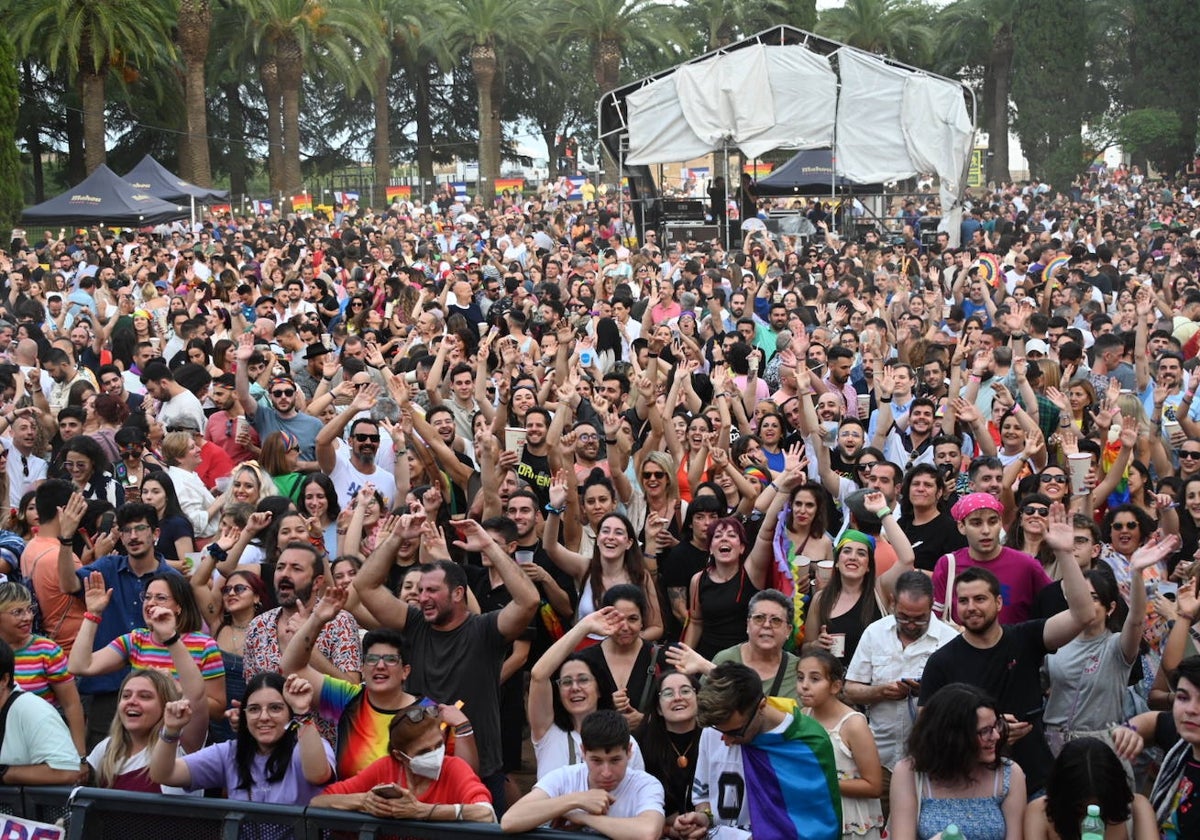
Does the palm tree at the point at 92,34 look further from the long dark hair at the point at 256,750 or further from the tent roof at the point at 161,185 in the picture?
the long dark hair at the point at 256,750

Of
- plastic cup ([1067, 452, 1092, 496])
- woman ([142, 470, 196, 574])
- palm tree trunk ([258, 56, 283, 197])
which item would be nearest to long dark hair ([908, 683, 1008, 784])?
plastic cup ([1067, 452, 1092, 496])

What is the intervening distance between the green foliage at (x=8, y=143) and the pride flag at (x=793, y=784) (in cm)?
2887

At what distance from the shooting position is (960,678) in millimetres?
5852

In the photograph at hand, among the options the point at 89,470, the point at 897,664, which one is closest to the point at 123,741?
the point at 897,664

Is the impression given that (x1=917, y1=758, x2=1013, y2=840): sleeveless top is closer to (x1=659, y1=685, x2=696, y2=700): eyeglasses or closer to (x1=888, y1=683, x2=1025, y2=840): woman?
(x1=888, y1=683, x2=1025, y2=840): woman

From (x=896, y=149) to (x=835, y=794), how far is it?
2127 centimetres

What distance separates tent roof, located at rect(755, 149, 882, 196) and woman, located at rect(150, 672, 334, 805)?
27.5 meters

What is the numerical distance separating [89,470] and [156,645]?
289cm

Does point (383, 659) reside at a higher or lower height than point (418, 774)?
higher

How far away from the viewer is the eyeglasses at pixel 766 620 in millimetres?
6043

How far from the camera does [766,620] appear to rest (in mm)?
6043

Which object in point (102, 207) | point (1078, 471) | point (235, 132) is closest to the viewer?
point (1078, 471)

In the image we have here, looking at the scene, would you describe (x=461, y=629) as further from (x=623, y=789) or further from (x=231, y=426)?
(x=231, y=426)

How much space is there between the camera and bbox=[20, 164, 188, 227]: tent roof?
27.0 metres
